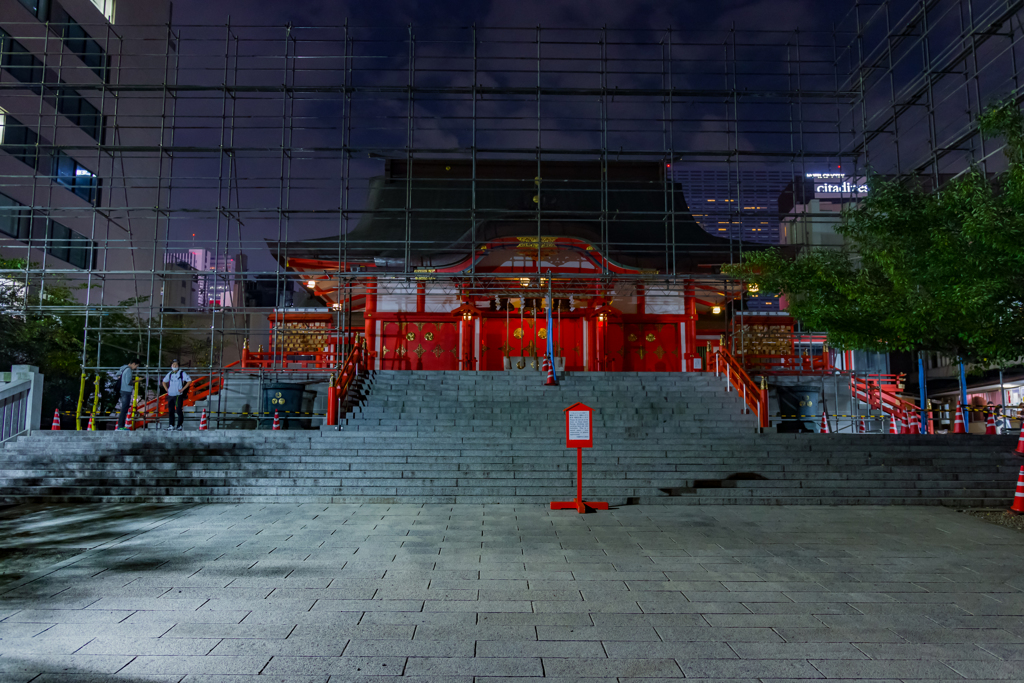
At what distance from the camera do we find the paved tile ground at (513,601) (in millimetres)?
4109

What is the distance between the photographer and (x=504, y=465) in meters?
11.8

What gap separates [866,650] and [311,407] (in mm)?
17538

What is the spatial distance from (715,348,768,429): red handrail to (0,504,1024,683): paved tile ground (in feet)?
17.2

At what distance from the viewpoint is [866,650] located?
14.3ft

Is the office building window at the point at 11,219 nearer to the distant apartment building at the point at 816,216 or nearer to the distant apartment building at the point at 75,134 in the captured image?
the distant apartment building at the point at 75,134

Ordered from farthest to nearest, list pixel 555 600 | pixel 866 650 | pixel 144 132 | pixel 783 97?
1. pixel 144 132
2. pixel 783 97
3. pixel 555 600
4. pixel 866 650

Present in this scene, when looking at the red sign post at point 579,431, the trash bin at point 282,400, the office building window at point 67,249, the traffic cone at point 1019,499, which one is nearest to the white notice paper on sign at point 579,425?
the red sign post at point 579,431

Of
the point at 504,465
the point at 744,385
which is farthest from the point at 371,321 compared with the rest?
the point at 744,385

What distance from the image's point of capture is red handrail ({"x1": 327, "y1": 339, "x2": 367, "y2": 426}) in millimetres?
13938

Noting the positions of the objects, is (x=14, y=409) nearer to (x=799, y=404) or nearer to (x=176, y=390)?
(x=176, y=390)

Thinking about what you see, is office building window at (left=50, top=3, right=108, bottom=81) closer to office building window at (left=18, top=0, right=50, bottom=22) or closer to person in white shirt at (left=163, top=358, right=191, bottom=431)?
office building window at (left=18, top=0, right=50, bottom=22)

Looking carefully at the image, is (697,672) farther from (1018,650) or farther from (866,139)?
(866,139)

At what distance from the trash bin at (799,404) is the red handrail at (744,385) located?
289cm

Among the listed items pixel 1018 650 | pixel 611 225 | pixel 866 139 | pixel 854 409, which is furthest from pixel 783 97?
pixel 1018 650
